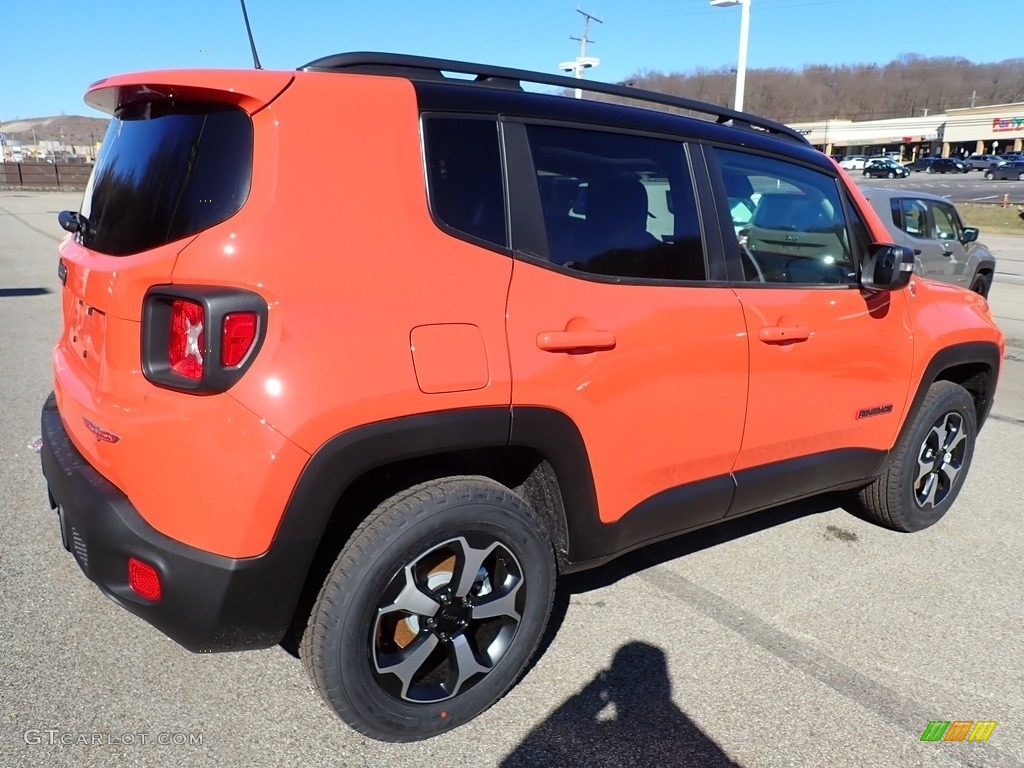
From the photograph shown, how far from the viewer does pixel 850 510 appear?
14.0ft

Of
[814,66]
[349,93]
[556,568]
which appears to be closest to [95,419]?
[349,93]

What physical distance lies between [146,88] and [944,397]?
3592mm

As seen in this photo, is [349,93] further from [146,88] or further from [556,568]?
[556,568]

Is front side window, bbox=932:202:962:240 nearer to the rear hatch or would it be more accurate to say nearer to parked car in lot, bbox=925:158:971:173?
the rear hatch

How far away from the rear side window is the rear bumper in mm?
995

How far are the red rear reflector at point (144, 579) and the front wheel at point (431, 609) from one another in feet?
1.33

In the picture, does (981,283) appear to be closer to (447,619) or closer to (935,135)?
(447,619)

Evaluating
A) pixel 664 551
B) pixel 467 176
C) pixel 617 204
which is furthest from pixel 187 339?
pixel 664 551

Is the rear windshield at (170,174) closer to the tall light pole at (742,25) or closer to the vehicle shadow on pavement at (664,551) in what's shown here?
the vehicle shadow on pavement at (664,551)

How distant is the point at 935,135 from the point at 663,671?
398ft

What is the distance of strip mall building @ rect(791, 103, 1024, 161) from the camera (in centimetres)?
9906

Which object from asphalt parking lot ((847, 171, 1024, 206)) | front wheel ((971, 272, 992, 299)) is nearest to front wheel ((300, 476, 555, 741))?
front wheel ((971, 272, 992, 299))

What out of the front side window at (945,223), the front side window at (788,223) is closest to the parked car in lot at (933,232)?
the front side window at (945,223)

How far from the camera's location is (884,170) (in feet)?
205
